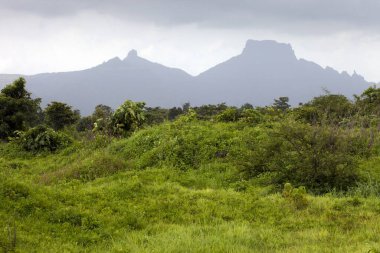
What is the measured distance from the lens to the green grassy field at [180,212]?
8.15 meters

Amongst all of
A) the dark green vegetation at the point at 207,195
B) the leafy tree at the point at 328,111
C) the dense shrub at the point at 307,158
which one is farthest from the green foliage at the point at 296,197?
the leafy tree at the point at 328,111

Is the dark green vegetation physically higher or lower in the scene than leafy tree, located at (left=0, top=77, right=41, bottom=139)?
lower

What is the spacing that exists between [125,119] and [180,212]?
48.2ft

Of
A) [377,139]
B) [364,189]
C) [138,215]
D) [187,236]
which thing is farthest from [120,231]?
[377,139]

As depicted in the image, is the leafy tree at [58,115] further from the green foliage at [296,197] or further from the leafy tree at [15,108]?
the green foliage at [296,197]

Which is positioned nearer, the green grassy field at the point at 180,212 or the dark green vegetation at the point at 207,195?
the green grassy field at the point at 180,212

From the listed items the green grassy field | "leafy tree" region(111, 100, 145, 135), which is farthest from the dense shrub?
"leafy tree" region(111, 100, 145, 135)

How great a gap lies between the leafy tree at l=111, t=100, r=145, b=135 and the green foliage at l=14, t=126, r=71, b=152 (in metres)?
3.03

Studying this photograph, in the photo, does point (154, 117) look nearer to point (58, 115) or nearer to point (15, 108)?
point (58, 115)

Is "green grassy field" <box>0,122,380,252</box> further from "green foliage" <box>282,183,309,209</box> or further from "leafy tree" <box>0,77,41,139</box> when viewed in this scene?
"leafy tree" <box>0,77,41,139</box>

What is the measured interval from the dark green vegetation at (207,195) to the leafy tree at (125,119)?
3.77 metres

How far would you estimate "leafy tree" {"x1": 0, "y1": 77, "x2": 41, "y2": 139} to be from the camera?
2897 cm

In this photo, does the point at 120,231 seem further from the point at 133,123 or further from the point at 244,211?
the point at 133,123

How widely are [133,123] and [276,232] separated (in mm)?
16729
